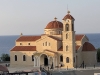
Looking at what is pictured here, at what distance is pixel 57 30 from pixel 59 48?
11.3ft

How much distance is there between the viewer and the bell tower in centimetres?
5372

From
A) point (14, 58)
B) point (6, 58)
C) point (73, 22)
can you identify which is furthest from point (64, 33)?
point (6, 58)

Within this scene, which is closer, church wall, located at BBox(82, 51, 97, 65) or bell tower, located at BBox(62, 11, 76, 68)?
bell tower, located at BBox(62, 11, 76, 68)

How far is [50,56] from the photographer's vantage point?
182 feet

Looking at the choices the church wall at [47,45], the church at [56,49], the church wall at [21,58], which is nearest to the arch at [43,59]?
the church at [56,49]

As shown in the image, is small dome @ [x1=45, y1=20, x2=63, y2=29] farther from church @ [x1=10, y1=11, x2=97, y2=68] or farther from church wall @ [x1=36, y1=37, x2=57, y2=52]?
church wall @ [x1=36, y1=37, x2=57, y2=52]

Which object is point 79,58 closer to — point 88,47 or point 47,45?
point 88,47

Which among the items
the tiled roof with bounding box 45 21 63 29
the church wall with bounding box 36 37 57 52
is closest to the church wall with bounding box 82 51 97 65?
the church wall with bounding box 36 37 57 52

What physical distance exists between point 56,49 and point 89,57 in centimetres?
558

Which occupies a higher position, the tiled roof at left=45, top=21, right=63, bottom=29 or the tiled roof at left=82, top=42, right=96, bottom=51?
the tiled roof at left=45, top=21, right=63, bottom=29

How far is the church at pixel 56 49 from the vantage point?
54.1 metres

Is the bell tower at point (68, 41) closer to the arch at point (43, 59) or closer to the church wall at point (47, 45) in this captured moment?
the church wall at point (47, 45)

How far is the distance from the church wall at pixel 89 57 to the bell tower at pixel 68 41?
3.30m

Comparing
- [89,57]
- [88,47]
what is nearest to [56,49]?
[88,47]
